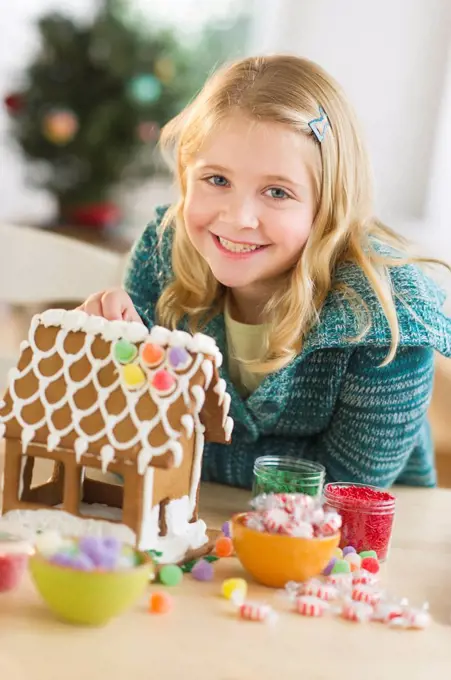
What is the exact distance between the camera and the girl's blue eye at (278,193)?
129cm

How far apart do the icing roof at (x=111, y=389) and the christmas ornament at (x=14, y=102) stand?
2.22 meters

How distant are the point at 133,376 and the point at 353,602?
12.0 inches

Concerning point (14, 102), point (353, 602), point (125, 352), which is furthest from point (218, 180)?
point (14, 102)

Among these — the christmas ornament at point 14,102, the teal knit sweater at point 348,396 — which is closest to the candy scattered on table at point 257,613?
the teal knit sweater at point 348,396

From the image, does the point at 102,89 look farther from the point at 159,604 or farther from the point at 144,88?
the point at 159,604

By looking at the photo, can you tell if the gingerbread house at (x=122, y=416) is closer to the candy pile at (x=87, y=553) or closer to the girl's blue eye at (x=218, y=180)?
the candy pile at (x=87, y=553)

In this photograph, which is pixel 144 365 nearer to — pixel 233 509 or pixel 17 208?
pixel 233 509

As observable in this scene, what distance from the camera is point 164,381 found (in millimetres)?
984

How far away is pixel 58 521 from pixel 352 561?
31cm

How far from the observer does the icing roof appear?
976 millimetres

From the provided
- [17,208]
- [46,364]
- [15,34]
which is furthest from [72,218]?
[46,364]

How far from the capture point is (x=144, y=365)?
1.00 m

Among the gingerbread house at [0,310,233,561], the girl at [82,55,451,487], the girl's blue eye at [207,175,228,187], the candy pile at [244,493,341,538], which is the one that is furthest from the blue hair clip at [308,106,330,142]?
the candy pile at [244,493,341,538]

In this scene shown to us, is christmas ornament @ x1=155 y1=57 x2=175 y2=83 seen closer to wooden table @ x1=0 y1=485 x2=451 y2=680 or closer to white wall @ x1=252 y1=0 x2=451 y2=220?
white wall @ x1=252 y1=0 x2=451 y2=220
